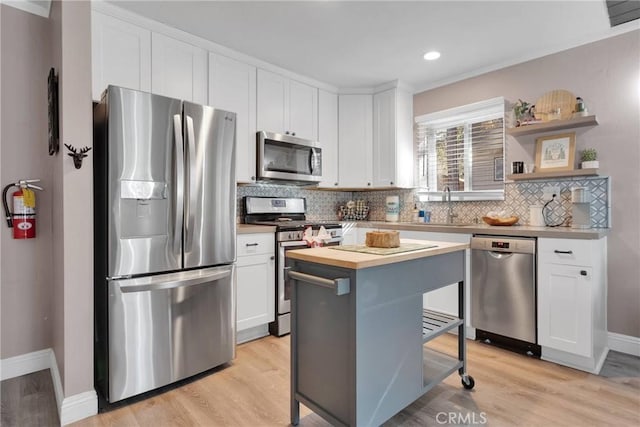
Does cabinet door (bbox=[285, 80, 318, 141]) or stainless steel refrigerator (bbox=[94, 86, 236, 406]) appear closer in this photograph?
stainless steel refrigerator (bbox=[94, 86, 236, 406])

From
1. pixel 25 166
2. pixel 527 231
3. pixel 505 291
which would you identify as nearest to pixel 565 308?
pixel 505 291

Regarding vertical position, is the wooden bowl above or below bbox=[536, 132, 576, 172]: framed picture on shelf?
below

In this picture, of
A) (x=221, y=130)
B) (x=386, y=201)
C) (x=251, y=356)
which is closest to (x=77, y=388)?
(x=251, y=356)

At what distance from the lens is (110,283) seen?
196 centimetres

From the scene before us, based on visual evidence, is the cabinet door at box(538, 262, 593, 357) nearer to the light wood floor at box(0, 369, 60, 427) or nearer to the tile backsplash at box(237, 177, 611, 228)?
the tile backsplash at box(237, 177, 611, 228)

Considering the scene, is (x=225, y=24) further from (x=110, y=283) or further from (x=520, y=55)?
(x=520, y=55)

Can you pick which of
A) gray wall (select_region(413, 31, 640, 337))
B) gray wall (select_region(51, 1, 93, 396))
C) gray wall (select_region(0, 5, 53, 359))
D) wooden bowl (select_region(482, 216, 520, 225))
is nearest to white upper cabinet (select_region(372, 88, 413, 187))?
wooden bowl (select_region(482, 216, 520, 225))

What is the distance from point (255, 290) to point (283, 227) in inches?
22.6

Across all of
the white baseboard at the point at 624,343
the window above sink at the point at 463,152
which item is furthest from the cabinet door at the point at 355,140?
the white baseboard at the point at 624,343

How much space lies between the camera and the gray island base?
148cm

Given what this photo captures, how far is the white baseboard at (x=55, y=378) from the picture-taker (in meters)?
1.83

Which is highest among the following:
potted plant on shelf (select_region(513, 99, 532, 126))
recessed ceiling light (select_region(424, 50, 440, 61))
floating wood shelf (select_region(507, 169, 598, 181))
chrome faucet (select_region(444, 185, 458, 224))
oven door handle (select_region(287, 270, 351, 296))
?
recessed ceiling light (select_region(424, 50, 440, 61))

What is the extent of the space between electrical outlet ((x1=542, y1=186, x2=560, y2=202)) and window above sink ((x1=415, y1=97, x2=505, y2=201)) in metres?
0.38

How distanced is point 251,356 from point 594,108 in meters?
3.35
